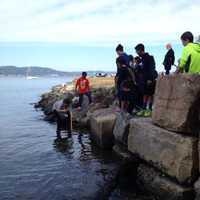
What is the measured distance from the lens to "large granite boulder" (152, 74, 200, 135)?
10.9m

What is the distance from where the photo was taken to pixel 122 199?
1215cm

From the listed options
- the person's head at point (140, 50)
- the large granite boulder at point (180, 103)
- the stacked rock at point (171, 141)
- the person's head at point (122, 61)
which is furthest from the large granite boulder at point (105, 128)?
the large granite boulder at point (180, 103)

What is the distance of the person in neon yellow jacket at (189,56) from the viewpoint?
11.8 metres

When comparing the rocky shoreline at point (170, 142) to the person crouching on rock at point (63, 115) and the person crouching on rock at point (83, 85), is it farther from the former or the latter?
the person crouching on rock at point (83, 85)

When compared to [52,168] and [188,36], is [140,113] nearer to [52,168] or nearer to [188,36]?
[52,168]

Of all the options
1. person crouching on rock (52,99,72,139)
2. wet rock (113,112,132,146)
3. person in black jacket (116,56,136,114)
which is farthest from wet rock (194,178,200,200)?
person crouching on rock (52,99,72,139)

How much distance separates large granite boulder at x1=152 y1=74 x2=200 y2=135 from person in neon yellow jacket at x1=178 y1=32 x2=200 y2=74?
59 cm

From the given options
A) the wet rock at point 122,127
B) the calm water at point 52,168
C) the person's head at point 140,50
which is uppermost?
the person's head at point 140,50

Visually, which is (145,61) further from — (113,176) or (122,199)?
(122,199)

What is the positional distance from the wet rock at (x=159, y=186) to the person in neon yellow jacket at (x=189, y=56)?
2992mm

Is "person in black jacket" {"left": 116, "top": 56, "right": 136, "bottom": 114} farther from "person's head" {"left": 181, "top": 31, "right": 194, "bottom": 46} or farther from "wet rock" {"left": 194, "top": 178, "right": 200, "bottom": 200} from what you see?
"wet rock" {"left": 194, "top": 178, "right": 200, "bottom": 200}

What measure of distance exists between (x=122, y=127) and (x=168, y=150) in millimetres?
3912

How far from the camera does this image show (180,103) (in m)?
11.3

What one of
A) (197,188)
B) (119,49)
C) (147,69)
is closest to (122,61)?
(119,49)
